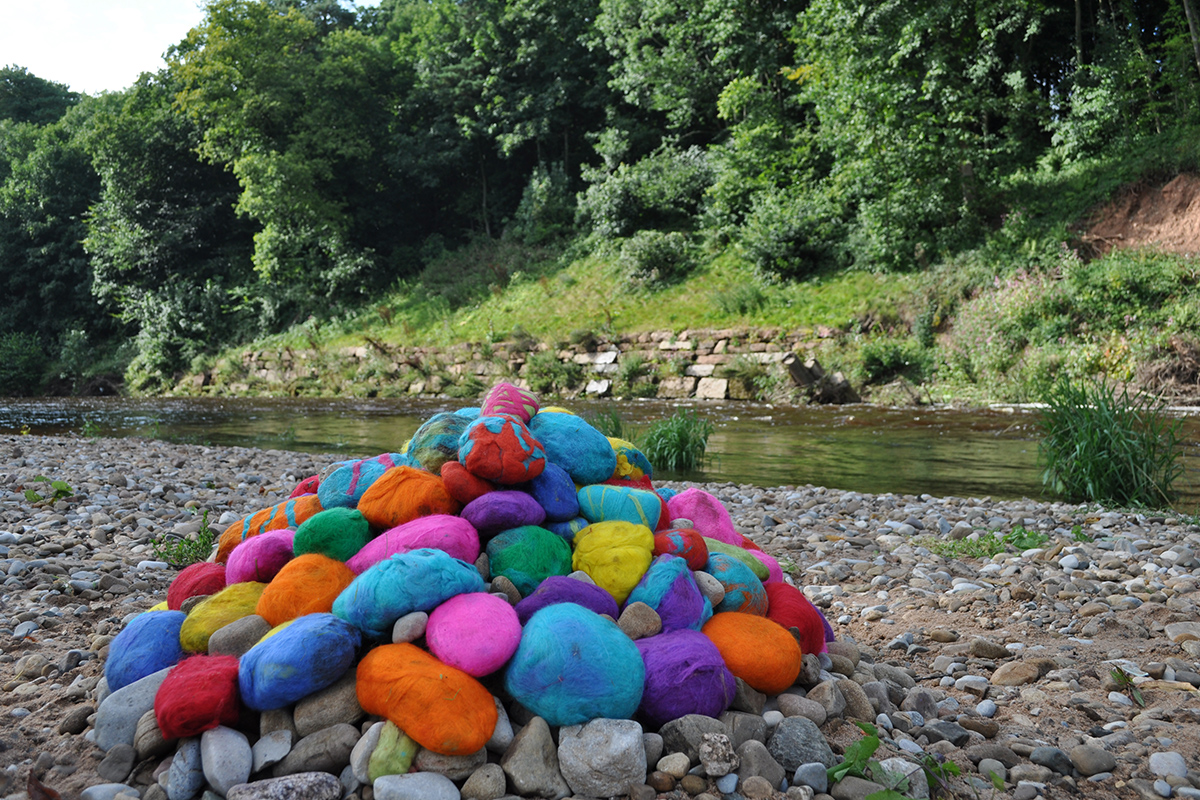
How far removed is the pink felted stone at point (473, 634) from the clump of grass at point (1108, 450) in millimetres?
4687

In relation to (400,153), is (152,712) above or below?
below

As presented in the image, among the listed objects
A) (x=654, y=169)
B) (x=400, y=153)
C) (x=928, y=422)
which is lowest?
(x=928, y=422)

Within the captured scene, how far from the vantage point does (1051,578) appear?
311cm

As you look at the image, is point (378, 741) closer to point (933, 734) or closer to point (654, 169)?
point (933, 734)

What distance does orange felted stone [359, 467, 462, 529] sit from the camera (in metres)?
2.20

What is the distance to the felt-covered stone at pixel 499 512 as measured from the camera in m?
2.14

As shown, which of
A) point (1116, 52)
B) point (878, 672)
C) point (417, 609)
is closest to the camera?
point (417, 609)

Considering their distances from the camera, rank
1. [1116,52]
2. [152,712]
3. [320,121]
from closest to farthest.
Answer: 1. [152,712]
2. [1116,52]
3. [320,121]

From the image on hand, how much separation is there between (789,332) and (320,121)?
16.8m

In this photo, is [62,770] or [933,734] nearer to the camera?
[62,770]

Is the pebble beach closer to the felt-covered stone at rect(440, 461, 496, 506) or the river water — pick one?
the felt-covered stone at rect(440, 461, 496, 506)

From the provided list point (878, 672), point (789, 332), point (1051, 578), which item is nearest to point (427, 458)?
point (878, 672)

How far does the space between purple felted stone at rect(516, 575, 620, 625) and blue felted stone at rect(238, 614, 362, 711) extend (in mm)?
427

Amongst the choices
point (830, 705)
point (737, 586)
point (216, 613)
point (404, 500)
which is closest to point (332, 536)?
point (404, 500)
